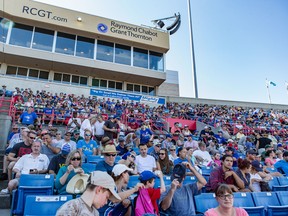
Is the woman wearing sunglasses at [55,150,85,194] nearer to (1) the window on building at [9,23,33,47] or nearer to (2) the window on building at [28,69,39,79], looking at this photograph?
(1) the window on building at [9,23,33,47]

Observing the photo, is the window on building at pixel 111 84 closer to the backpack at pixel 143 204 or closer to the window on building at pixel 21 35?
the window on building at pixel 21 35

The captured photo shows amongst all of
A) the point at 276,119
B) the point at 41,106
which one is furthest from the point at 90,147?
→ the point at 276,119

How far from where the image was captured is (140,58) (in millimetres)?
20938

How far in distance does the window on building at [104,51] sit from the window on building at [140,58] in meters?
2.24

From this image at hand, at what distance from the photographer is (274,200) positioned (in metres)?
3.71

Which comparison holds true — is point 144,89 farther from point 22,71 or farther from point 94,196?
point 94,196

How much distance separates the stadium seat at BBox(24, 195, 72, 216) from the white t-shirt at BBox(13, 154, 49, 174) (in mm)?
1601

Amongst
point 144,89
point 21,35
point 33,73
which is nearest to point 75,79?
point 33,73

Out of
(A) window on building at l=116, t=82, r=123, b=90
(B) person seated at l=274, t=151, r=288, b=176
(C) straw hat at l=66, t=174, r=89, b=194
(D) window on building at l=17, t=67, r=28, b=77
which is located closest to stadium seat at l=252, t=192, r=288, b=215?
(B) person seated at l=274, t=151, r=288, b=176

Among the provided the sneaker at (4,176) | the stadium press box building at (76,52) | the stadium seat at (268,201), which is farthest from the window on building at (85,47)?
the stadium seat at (268,201)

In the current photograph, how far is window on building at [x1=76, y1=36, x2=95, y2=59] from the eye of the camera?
747 inches

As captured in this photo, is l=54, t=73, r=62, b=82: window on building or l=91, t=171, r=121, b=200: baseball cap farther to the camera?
l=54, t=73, r=62, b=82: window on building

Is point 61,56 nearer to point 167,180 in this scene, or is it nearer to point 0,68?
point 0,68

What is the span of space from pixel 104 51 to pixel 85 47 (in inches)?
66.0
